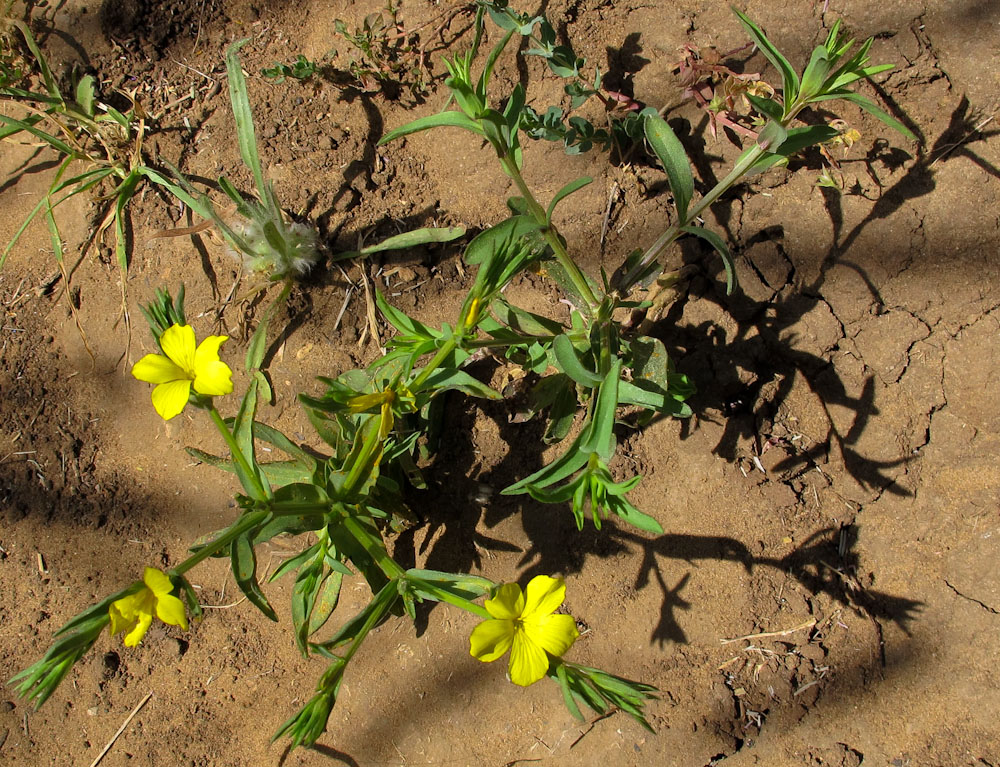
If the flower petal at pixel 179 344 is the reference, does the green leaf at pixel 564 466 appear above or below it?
below

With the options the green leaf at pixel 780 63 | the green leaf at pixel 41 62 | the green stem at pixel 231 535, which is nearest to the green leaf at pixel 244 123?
the green leaf at pixel 41 62

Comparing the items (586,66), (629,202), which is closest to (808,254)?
(629,202)

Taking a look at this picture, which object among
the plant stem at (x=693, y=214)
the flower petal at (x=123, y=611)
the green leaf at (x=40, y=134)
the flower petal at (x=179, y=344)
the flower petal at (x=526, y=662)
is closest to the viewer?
the flower petal at (x=123, y=611)

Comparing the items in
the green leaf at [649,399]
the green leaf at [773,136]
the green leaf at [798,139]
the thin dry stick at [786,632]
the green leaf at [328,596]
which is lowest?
the thin dry stick at [786,632]

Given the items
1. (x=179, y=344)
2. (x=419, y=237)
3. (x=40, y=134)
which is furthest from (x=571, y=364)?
(x=40, y=134)

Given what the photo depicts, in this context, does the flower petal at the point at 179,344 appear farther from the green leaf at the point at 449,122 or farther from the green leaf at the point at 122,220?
the green leaf at the point at 122,220

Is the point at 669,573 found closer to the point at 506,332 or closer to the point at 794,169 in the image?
the point at 506,332

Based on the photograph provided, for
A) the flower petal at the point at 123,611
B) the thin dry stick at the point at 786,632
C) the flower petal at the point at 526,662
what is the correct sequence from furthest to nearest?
the thin dry stick at the point at 786,632 < the flower petal at the point at 526,662 < the flower petal at the point at 123,611

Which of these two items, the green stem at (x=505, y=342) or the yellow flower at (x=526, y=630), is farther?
the green stem at (x=505, y=342)

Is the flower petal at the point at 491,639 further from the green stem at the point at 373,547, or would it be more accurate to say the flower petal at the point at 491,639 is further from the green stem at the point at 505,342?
the green stem at the point at 505,342
